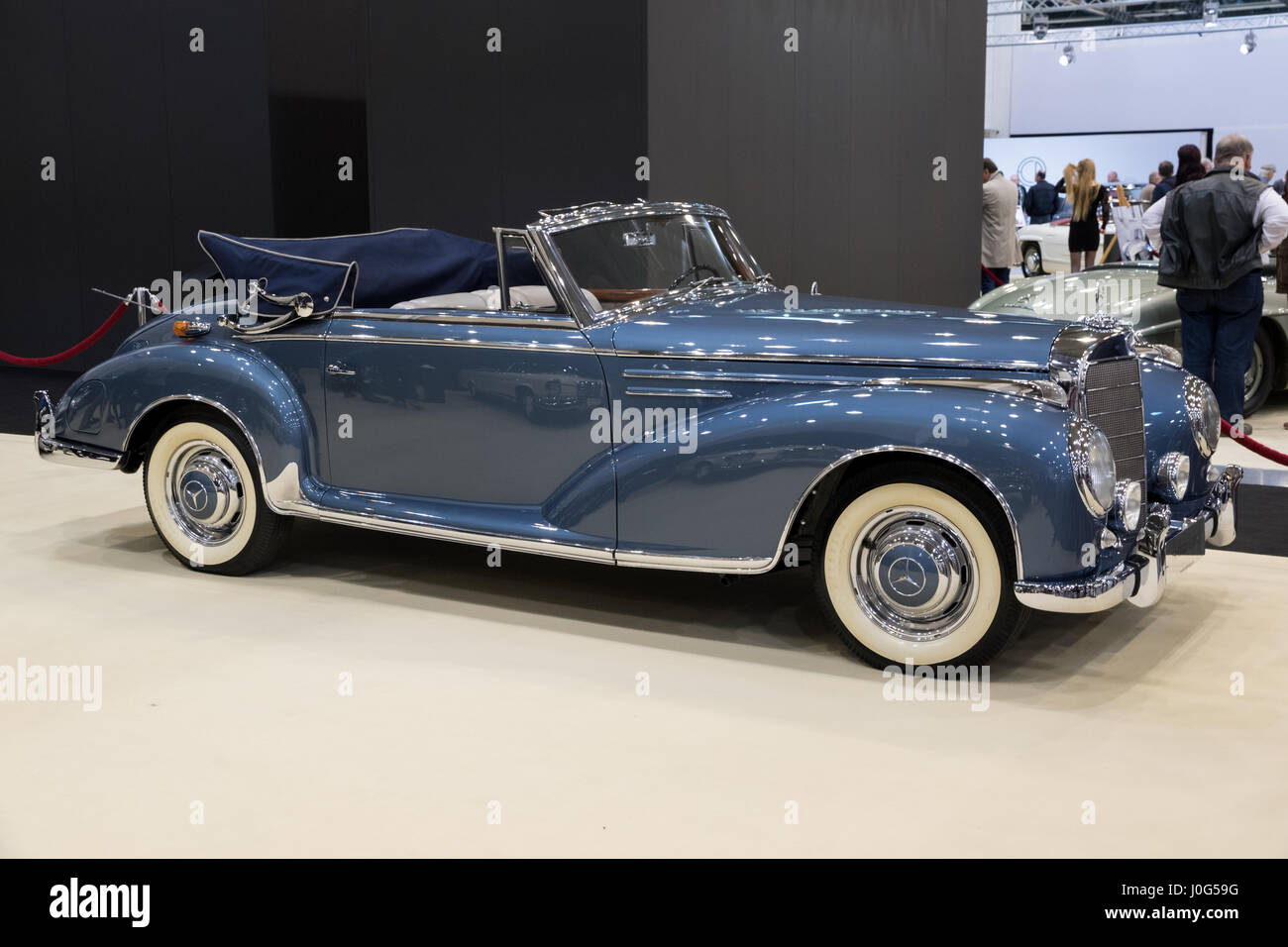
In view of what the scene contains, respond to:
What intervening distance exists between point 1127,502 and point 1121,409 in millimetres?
408

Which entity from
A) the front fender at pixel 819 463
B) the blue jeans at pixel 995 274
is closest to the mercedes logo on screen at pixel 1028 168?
the blue jeans at pixel 995 274

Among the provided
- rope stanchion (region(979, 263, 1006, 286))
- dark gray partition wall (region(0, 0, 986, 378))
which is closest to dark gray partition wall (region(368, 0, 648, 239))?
dark gray partition wall (region(0, 0, 986, 378))

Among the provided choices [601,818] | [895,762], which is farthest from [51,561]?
[895,762]

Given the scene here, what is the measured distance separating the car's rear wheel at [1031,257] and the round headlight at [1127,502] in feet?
52.6

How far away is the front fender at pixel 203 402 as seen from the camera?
5133 millimetres

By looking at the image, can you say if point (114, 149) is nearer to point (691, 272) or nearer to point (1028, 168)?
point (691, 272)

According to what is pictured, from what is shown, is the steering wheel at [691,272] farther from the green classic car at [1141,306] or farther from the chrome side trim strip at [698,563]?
the green classic car at [1141,306]

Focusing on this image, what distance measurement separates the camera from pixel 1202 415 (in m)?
4.84

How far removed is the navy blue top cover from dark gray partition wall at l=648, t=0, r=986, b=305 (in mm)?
2449

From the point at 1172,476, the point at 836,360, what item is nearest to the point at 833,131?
the point at 1172,476

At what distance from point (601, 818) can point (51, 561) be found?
3.44m

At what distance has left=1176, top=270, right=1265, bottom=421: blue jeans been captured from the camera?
768 cm

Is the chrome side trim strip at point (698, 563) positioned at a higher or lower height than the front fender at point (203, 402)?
lower

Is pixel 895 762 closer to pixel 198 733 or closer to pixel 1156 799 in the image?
pixel 1156 799
